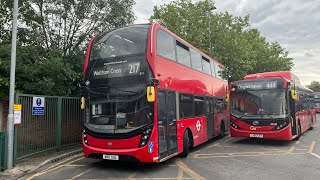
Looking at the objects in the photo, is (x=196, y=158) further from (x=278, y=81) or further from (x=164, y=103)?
(x=278, y=81)

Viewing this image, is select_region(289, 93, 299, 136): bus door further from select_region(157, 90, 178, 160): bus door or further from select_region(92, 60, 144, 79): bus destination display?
select_region(92, 60, 144, 79): bus destination display

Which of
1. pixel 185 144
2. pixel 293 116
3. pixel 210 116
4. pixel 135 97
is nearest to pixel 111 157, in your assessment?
pixel 135 97

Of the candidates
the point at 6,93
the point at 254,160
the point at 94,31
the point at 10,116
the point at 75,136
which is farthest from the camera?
the point at 94,31

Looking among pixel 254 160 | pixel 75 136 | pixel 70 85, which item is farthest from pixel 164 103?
pixel 70 85

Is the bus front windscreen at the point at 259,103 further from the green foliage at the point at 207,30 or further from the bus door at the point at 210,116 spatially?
the green foliage at the point at 207,30

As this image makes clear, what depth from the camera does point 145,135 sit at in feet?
Answer: 26.6

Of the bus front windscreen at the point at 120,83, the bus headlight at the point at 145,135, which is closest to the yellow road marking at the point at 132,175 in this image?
the bus headlight at the point at 145,135

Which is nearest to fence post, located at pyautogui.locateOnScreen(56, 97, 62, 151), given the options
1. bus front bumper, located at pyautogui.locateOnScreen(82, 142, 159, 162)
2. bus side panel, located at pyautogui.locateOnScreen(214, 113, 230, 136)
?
bus front bumper, located at pyautogui.locateOnScreen(82, 142, 159, 162)

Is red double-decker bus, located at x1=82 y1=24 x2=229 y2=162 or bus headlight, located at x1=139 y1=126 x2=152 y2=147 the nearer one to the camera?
bus headlight, located at x1=139 y1=126 x2=152 y2=147

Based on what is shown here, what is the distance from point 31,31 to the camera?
1306cm

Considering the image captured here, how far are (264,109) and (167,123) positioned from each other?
5944mm

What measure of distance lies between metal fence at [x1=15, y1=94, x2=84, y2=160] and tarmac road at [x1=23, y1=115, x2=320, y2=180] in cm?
138

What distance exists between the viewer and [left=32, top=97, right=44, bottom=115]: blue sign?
10425 mm

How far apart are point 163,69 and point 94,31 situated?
24.1 ft
